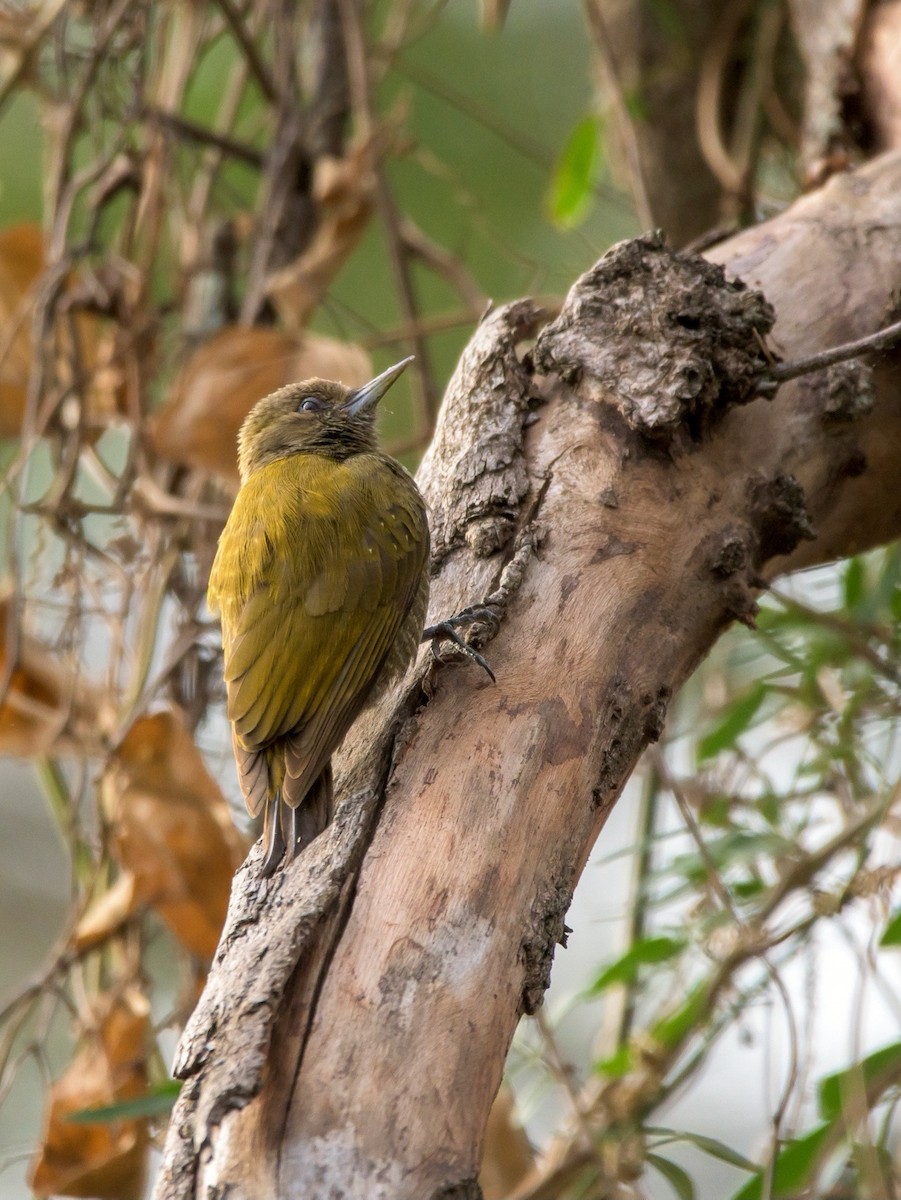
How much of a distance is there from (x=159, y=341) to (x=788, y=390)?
6.12 feet

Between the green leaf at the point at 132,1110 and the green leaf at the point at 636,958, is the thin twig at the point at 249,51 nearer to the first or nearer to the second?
the green leaf at the point at 636,958

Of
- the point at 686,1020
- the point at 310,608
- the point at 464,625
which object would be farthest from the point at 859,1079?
the point at 310,608

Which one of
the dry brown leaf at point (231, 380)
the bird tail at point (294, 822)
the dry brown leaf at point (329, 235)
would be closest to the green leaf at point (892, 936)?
the bird tail at point (294, 822)

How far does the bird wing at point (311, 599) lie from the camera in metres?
2.30

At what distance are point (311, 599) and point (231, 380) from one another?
91cm

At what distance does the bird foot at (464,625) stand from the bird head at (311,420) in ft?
3.05

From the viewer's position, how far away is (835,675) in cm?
344

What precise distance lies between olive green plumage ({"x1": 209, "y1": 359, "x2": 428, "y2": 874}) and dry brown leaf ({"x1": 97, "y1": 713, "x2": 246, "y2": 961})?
448 mm

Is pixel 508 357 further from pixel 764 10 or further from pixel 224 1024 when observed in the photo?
pixel 764 10

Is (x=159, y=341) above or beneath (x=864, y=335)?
above

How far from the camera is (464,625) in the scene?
6.97 feet

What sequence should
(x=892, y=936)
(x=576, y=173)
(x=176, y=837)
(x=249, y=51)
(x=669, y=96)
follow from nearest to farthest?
(x=892, y=936) → (x=176, y=837) → (x=249, y=51) → (x=576, y=173) → (x=669, y=96)

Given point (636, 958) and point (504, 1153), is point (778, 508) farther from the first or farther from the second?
point (504, 1153)

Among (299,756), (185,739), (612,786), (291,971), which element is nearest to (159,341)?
(185,739)
